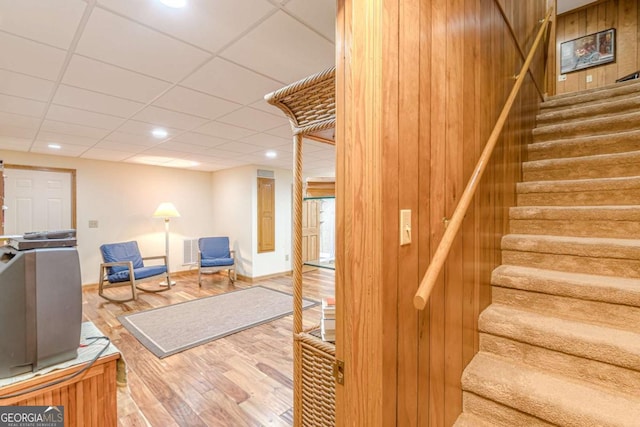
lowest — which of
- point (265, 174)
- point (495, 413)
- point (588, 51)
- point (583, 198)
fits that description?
point (495, 413)

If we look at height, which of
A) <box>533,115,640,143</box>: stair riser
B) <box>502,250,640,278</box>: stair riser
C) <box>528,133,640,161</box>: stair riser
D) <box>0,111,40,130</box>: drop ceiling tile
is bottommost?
<box>502,250,640,278</box>: stair riser

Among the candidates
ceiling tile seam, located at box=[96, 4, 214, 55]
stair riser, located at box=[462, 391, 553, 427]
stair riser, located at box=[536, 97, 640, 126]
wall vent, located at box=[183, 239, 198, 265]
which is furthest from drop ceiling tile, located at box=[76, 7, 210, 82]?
wall vent, located at box=[183, 239, 198, 265]

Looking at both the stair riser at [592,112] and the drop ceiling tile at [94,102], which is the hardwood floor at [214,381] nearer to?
the drop ceiling tile at [94,102]

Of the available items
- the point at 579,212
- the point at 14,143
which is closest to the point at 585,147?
the point at 579,212

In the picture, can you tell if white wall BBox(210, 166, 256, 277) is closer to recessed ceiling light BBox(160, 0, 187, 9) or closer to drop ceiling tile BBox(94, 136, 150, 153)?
drop ceiling tile BBox(94, 136, 150, 153)

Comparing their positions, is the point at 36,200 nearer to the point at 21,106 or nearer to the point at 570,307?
the point at 21,106

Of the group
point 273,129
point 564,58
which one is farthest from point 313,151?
point 564,58

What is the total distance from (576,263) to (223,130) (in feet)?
11.3

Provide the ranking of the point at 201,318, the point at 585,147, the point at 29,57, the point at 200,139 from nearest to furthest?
the point at 29,57 < the point at 585,147 < the point at 201,318 < the point at 200,139

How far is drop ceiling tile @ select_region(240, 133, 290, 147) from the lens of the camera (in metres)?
→ 3.78

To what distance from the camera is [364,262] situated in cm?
78

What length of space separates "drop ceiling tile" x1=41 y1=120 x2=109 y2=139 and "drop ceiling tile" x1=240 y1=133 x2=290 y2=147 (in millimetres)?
1691

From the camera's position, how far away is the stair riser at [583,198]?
1.68 m

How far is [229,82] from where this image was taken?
2.25m
